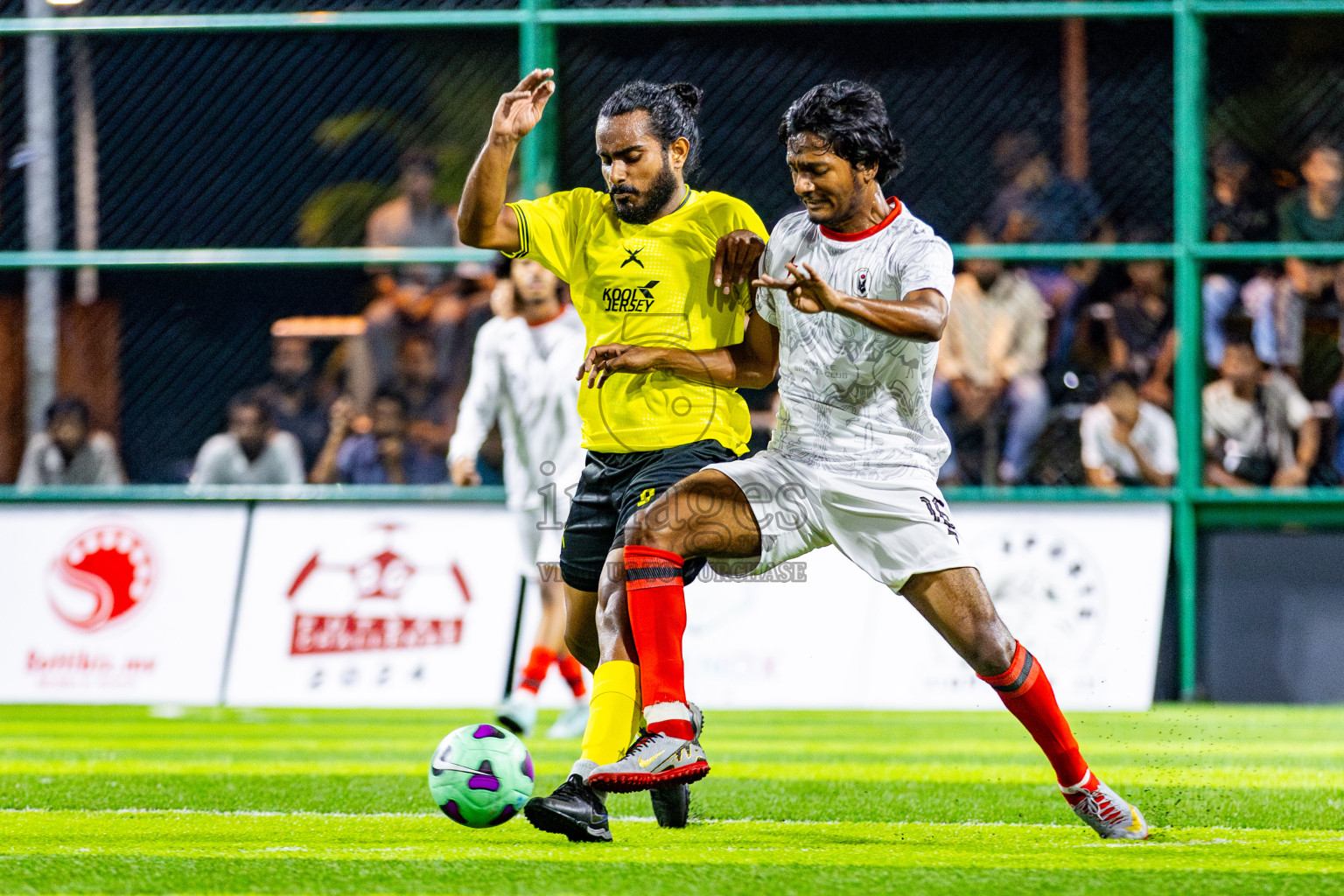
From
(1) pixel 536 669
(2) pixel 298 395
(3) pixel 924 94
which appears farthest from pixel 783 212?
(1) pixel 536 669

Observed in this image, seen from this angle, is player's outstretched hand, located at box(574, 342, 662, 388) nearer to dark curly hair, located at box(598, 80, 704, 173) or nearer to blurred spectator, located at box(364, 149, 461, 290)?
dark curly hair, located at box(598, 80, 704, 173)

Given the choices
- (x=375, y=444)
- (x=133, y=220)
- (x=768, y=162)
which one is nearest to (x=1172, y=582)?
(x=768, y=162)

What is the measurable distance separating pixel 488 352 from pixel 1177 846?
485 cm

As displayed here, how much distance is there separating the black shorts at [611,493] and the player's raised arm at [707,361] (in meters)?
0.20

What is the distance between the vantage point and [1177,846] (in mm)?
4246

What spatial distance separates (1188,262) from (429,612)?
486cm

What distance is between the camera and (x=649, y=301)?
183 inches

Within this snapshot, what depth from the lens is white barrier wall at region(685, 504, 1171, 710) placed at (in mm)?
9367

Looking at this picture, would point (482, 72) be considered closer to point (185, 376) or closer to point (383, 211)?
point (383, 211)

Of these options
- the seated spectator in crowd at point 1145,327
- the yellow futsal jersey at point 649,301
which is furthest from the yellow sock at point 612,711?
the seated spectator in crowd at point 1145,327

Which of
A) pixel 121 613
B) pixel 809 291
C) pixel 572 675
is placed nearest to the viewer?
pixel 809 291

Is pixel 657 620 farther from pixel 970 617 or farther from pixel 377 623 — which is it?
pixel 377 623

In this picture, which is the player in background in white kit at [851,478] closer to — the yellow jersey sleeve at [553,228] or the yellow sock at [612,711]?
the yellow sock at [612,711]

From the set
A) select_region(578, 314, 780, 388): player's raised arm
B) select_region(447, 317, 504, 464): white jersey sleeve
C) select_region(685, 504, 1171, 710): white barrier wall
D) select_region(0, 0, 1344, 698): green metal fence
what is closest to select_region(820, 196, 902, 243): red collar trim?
Answer: select_region(578, 314, 780, 388): player's raised arm
